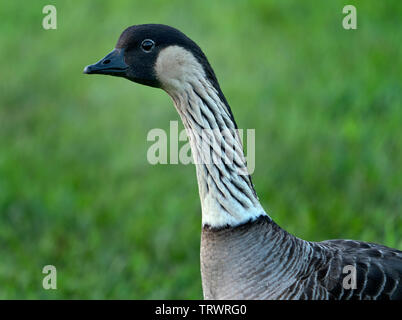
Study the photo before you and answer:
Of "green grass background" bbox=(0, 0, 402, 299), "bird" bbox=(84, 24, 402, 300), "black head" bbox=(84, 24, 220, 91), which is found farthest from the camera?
"green grass background" bbox=(0, 0, 402, 299)

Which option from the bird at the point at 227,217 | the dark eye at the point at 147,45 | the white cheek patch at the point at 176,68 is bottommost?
the bird at the point at 227,217

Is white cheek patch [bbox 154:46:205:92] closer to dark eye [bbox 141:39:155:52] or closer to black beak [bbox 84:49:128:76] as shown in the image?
dark eye [bbox 141:39:155:52]

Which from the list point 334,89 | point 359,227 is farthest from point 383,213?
point 334,89

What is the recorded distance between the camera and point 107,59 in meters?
3.84

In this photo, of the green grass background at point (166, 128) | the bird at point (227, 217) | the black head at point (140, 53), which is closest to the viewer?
the bird at point (227, 217)

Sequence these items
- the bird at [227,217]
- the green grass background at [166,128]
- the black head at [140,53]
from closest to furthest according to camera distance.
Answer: the bird at [227,217] < the black head at [140,53] < the green grass background at [166,128]

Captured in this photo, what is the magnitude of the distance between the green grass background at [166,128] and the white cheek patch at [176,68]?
2.34m

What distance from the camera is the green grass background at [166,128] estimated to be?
5.88 meters

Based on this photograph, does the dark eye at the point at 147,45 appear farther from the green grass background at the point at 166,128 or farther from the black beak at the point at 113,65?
the green grass background at the point at 166,128

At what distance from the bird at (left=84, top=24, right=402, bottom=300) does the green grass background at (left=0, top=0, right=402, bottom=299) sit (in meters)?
1.70

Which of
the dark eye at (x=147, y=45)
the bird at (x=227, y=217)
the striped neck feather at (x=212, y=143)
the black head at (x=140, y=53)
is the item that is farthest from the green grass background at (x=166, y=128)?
the dark eye at (x=147, y=45)

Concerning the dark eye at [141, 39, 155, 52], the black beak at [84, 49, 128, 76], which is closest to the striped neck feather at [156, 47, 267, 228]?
the dark eye at [141, 39, 155, 52]

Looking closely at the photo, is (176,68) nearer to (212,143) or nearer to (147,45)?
(147,45)

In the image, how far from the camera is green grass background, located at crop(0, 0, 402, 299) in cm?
588
